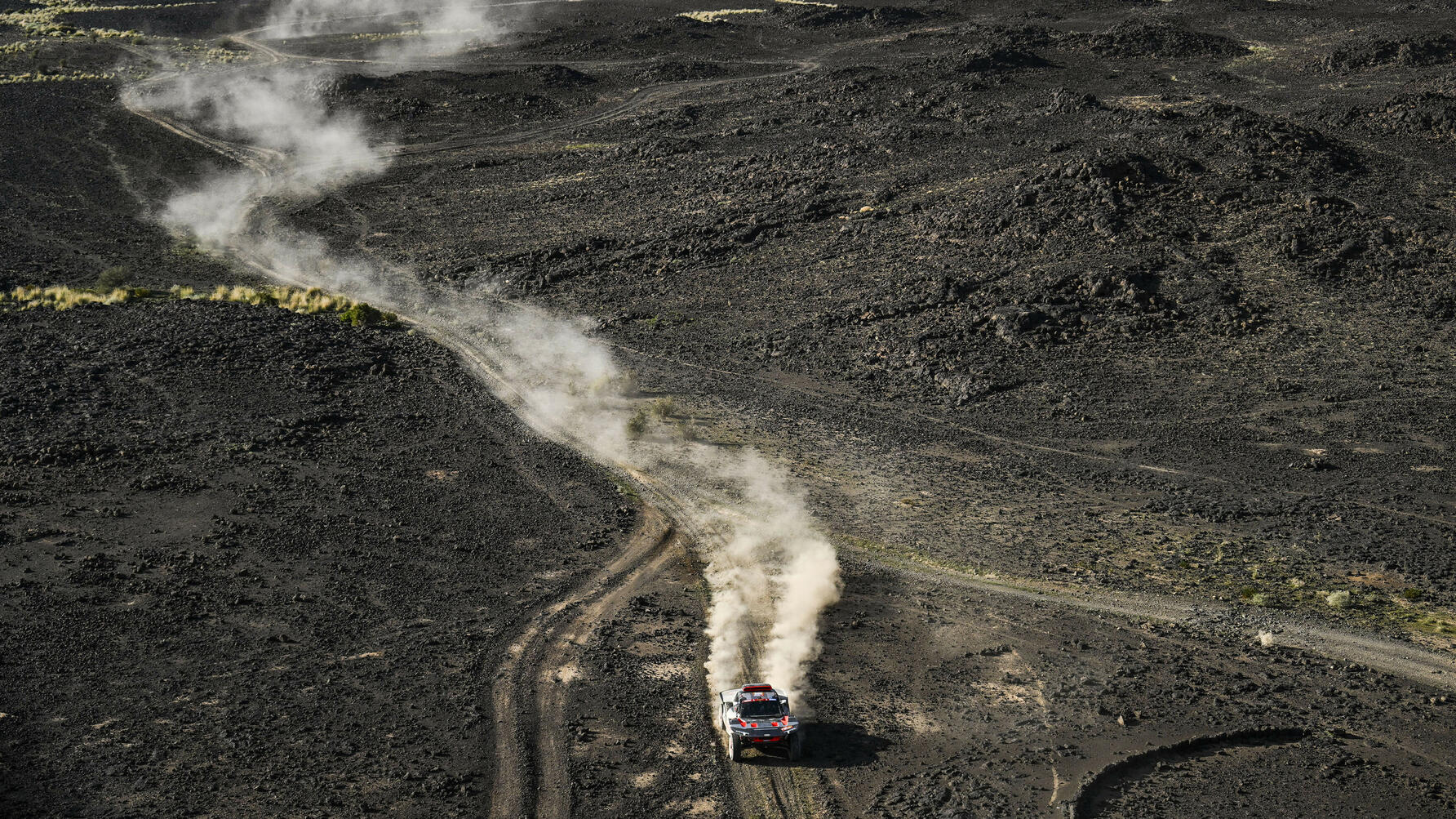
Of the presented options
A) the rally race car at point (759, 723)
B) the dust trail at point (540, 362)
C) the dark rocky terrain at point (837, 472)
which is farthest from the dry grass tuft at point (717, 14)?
the rally race car at point (759, 723)

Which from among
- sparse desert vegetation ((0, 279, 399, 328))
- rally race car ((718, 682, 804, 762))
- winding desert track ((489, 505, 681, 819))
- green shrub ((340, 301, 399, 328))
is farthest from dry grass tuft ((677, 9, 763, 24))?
rally race car ((718, 682, 804, 762))

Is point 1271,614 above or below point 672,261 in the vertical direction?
below

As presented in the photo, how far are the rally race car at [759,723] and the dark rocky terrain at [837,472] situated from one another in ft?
1.64

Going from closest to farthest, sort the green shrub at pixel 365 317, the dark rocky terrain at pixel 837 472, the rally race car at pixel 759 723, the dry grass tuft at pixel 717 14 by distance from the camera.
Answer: the rally race car at pixel 759 723, the dark rocky terrain at pixel 837 472, the green shrub at pixel 365 317, the dry grass tuft at pixel 717 14

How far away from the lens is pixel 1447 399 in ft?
113

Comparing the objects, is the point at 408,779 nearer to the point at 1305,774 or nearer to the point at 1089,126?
the point at 1305,774

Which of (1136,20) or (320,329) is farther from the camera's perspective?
(1136,20)

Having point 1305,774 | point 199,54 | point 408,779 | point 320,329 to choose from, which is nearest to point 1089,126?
point 320,329

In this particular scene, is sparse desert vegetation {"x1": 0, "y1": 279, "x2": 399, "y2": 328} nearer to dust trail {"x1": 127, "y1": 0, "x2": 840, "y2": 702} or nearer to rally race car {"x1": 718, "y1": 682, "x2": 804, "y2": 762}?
dust trail {"x1": 127, "y1": 0, "x2": 840, "y2": 702}

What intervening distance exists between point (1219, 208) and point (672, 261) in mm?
22146

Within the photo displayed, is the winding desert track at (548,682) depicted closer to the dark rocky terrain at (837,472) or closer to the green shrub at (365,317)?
the dark rocky terrain at (837,472)

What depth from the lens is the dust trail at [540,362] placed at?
80.5ft

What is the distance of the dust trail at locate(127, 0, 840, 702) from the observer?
966 inches

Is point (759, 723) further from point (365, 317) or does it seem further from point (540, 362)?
point (365, 317)
